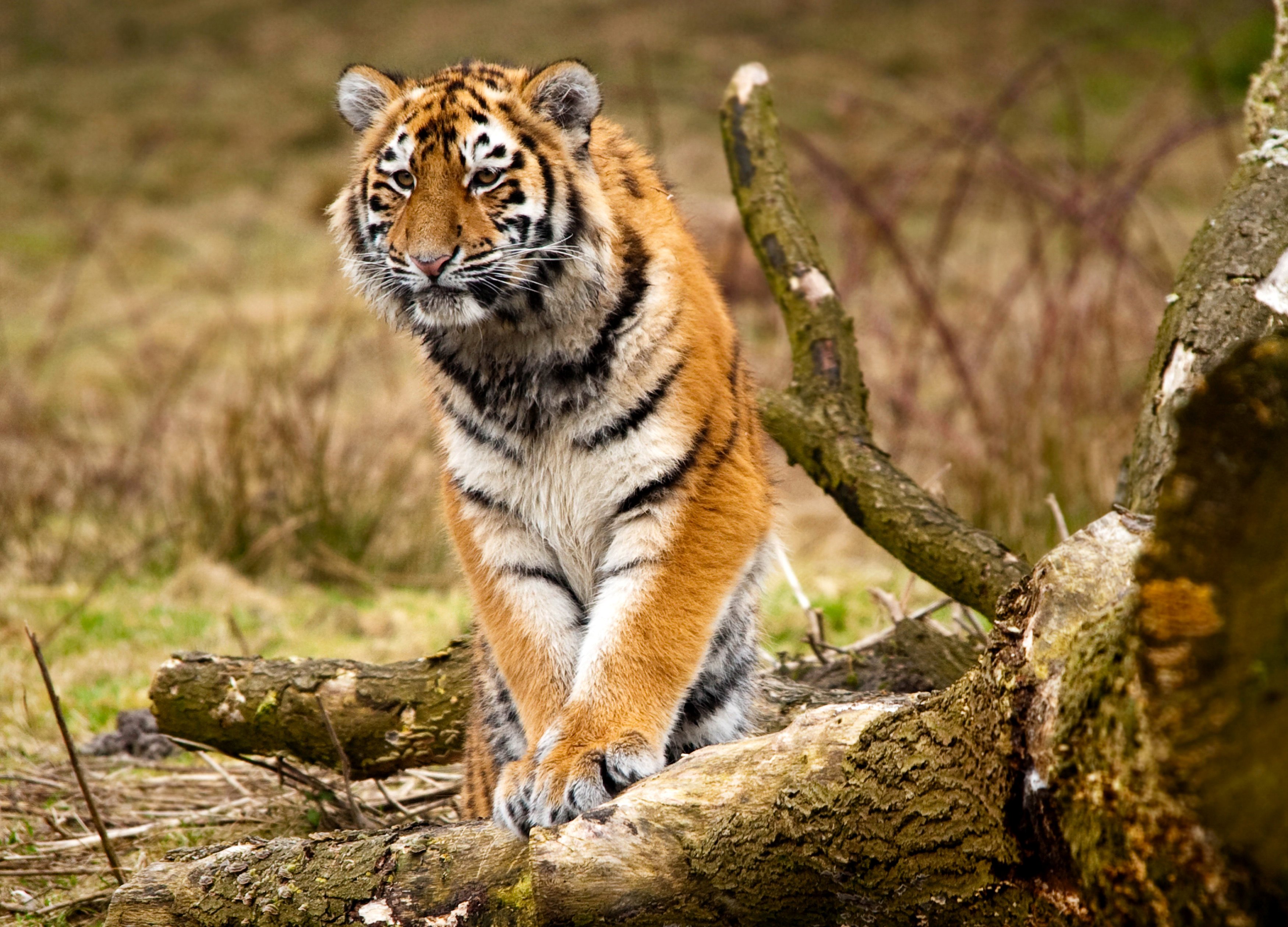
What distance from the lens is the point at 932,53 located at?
16938 mm

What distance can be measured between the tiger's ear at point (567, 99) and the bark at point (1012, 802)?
1.56 m

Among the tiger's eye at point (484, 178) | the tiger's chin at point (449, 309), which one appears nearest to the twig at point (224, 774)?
the tiger's chin at point (449, 309)

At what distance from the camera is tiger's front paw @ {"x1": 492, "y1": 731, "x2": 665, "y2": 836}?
2.36m

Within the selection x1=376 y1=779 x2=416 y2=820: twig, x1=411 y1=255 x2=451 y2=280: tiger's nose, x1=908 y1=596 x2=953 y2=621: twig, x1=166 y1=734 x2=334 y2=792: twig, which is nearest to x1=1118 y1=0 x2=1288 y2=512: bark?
x1=908 y1=596 x2=953 y2=621: twig

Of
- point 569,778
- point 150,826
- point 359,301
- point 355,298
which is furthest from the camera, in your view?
point 359,301

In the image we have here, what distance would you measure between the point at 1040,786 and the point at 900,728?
0.96ft

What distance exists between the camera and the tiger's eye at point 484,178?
8.95ft

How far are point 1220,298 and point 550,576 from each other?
1.73 metres

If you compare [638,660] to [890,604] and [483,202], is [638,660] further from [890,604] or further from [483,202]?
[890,604]

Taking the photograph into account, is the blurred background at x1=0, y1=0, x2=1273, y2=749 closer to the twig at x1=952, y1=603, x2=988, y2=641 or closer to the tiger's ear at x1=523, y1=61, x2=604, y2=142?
the twig at x1=952, y1=603, x2=988, y2=641

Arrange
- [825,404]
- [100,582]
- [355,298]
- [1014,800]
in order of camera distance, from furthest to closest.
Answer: [355,298] < [100,582] < [825,404] < [1014,800]

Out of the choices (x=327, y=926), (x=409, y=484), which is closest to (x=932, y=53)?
(x=409, y=484)

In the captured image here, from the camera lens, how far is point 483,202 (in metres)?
2.71

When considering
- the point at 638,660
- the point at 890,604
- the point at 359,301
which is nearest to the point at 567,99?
the point at 638,660
